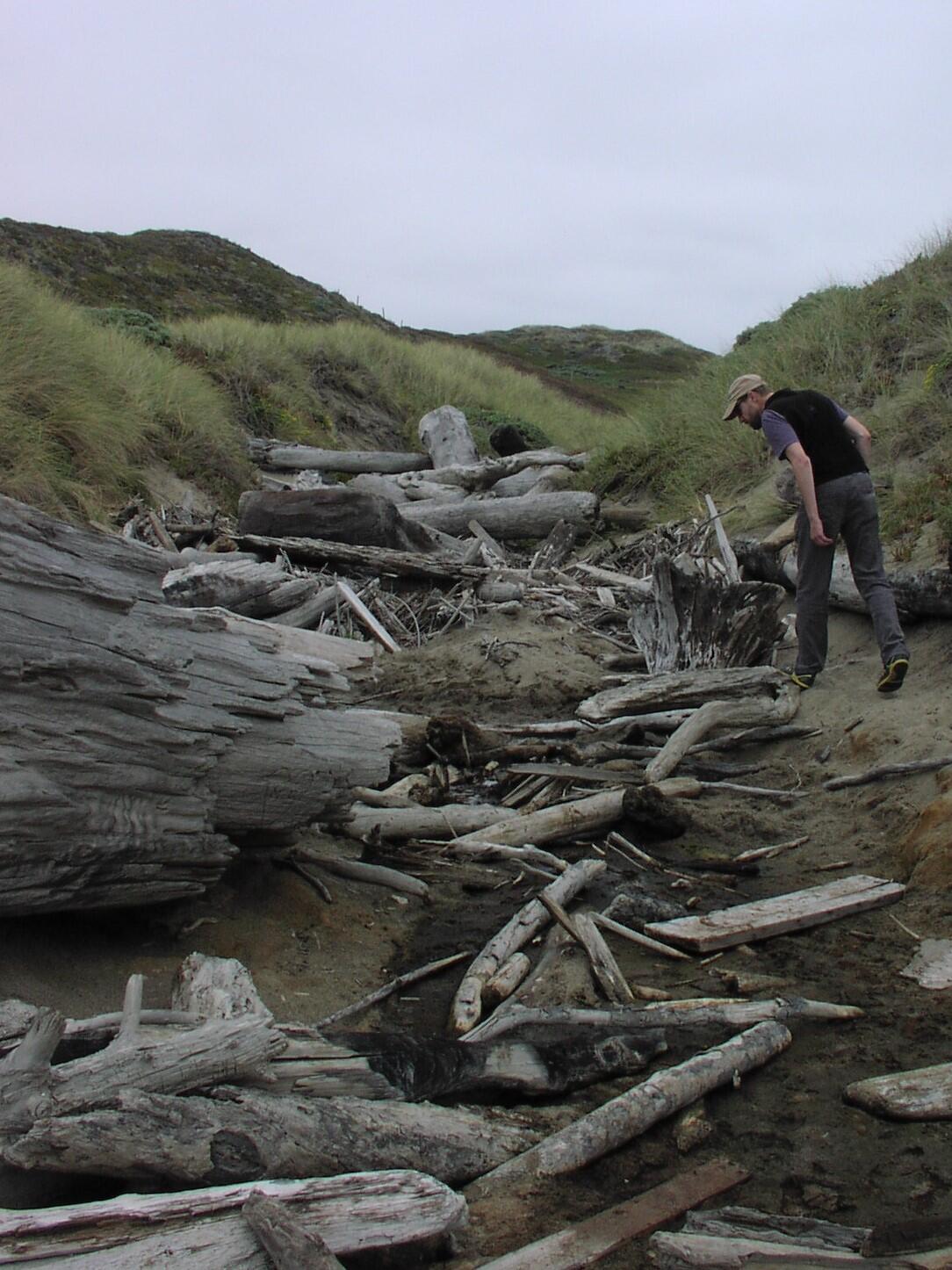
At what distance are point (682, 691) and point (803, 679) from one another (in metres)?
0.77

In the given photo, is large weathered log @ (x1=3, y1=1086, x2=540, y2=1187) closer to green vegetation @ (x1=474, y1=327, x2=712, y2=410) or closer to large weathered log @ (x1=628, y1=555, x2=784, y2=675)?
large weathered log @ (x1=628, y1=555, x2=784, y2=675)

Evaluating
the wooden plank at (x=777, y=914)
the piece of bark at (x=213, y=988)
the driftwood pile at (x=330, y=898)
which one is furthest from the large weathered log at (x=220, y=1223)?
the wooden plank at (x=777, y=914)

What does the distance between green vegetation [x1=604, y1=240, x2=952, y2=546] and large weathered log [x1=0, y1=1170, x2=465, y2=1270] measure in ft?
22.6

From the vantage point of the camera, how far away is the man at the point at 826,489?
20.5 ft

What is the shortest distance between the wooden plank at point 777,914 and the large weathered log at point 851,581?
2794mm

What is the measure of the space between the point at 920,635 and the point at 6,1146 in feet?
19.8

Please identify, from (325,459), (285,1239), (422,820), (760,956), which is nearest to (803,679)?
(422,820)

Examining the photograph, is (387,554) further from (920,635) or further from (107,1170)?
A: (107,1170)

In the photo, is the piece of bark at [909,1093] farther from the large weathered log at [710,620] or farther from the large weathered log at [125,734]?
the large weathered log at [710,620]

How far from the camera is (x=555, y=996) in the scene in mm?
3648

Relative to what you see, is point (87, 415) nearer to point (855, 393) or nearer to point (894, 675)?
point (855, 393)

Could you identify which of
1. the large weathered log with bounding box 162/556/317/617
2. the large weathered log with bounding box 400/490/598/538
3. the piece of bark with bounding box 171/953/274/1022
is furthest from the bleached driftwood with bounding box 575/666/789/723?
the large weathered log with bounding box 400/490/598/538

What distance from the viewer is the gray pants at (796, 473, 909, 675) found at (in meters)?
6.22

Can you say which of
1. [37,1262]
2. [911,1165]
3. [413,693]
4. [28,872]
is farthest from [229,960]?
[413,693]
